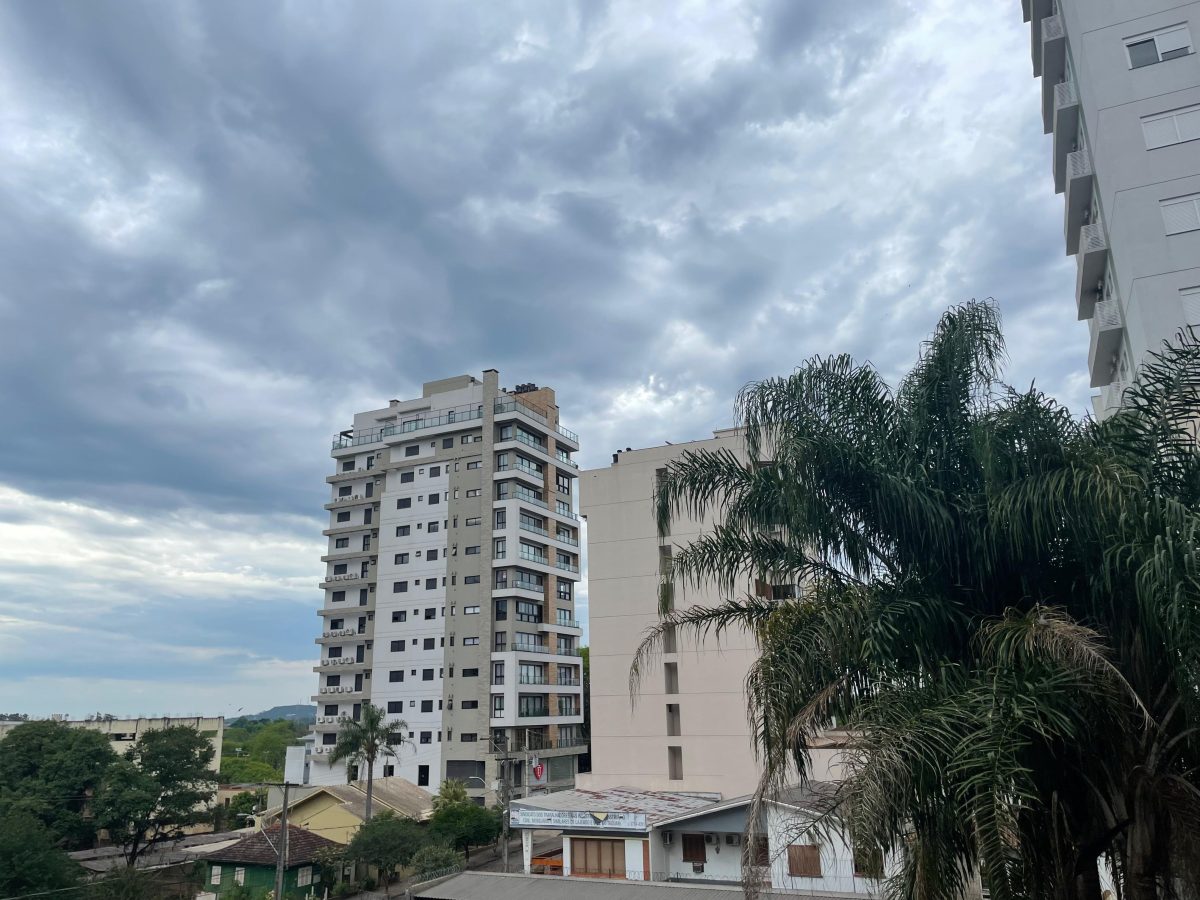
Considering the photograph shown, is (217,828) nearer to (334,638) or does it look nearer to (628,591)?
(334,638)

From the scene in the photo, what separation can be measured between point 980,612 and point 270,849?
40937 millimetres

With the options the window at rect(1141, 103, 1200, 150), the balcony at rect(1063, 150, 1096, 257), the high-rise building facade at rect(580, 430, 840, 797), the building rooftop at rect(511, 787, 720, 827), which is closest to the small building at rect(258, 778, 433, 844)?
the high-rise building facade at rect(580, 430, 840, 797)

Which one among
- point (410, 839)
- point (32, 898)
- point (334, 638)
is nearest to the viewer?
point (32, 898)

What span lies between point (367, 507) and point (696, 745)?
4332 cm

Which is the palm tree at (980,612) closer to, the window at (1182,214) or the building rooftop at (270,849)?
the window at (1182,214)

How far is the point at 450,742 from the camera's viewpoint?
64625mm

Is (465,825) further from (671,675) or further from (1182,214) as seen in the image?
(1182,214)

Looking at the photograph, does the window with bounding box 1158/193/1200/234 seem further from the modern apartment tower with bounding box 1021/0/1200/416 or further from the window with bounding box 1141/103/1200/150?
the window with bounding box 1141/103/1200/150

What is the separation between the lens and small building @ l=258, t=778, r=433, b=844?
4766 centimetres

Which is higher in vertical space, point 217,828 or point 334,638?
point 334,638

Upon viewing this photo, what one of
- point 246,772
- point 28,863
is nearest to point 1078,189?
point 28,863

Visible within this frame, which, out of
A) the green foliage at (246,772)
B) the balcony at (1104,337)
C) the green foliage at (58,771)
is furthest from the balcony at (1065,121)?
the green foliage at (246,772)

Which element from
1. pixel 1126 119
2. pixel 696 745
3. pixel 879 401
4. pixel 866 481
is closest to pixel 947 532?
pixel 866 481

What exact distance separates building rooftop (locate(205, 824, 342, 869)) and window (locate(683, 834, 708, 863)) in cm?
1859
